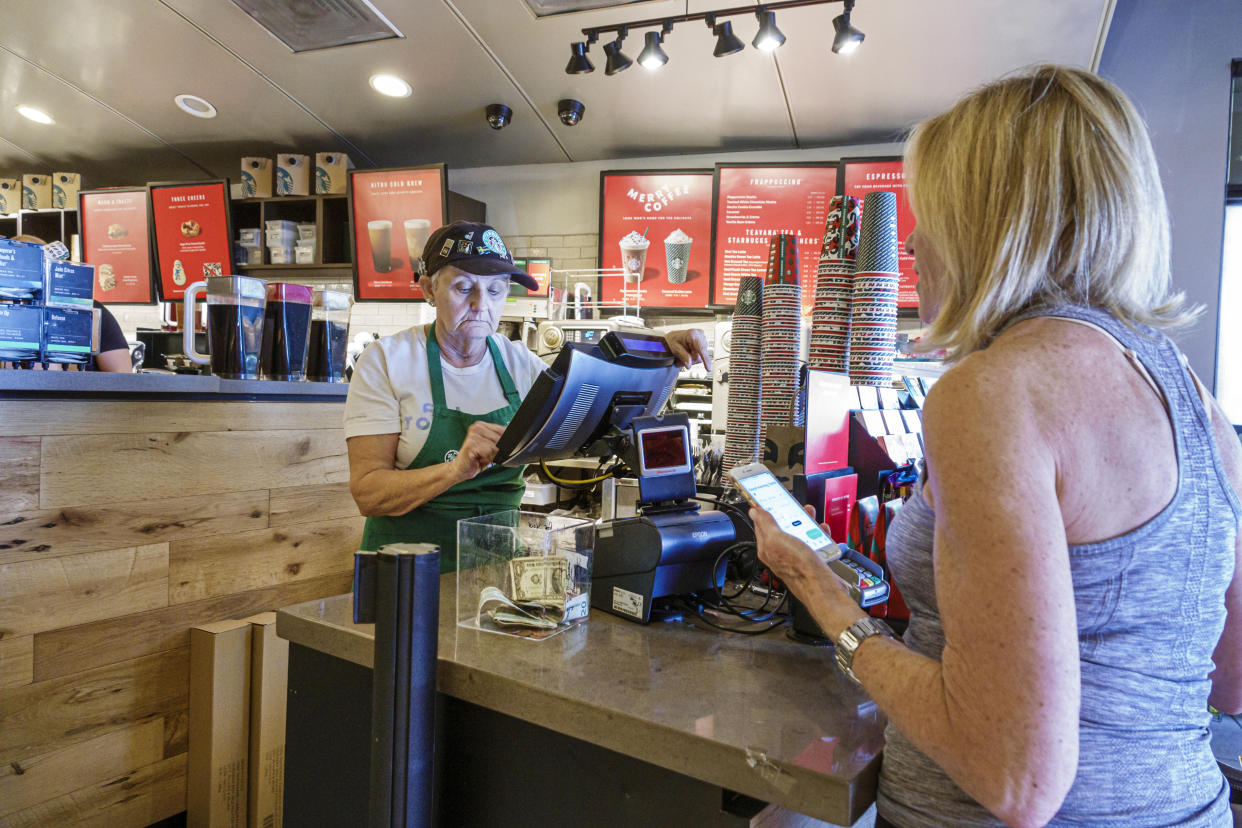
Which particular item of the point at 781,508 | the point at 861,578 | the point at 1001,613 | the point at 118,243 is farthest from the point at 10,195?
the point at 1001,613

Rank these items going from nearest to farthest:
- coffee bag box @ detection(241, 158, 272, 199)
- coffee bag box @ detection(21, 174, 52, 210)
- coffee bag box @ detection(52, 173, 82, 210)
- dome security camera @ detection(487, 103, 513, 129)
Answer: dome security camera @ detection(487, 103, 513, 129) < coffee bag box @ detection(241, 158, 272, 199) < coffee bag box @ detection(52, 173, 82, 210) < coffee bag box @ detection(21, 174, 52, 210)

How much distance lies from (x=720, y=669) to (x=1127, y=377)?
611 mm

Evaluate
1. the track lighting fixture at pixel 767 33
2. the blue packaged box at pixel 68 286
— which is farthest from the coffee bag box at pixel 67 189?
the track lighting fixture at pixel 767 33

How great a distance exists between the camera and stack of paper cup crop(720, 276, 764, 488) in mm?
1639

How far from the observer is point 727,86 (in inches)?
151

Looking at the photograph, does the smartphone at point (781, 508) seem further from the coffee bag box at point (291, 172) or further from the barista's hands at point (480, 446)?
the coffee bag box at point (291, 172)

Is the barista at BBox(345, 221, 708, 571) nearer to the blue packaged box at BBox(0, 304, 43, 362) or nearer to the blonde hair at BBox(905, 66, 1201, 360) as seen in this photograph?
the blue packaged box at BBox(0, 304, 43, 362)

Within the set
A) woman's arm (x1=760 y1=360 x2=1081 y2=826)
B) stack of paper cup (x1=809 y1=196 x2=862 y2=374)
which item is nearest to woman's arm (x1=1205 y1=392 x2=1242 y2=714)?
woman's arm (x1=760 y1=360 x2=1081 y2=826)

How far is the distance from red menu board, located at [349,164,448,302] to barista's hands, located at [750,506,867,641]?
3.82 meters

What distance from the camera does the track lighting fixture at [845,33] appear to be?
303 cm

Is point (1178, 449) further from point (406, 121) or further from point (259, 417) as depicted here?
point (406, 121)

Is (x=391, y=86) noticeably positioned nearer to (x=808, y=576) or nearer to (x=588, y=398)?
(x=588, y=398)

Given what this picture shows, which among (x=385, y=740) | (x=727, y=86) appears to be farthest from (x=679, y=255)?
(x=385, y=740)

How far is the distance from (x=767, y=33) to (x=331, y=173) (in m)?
2.94
